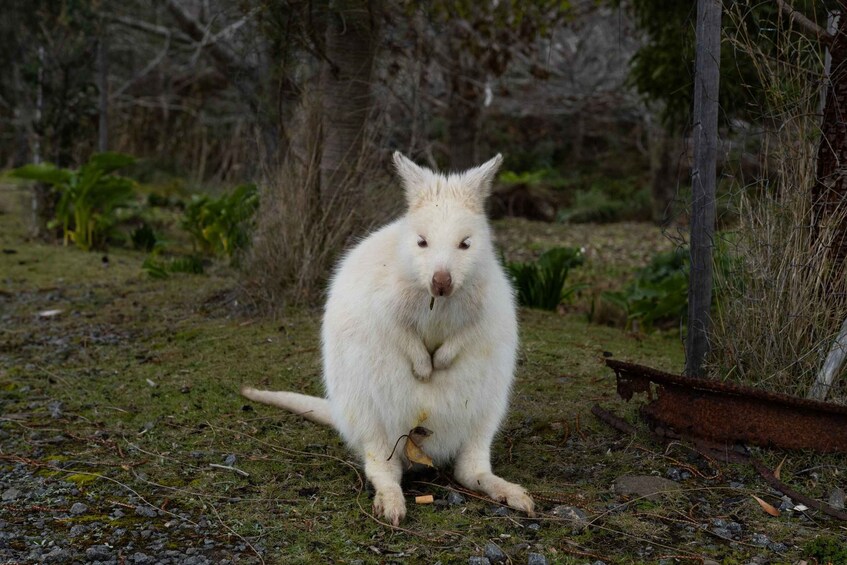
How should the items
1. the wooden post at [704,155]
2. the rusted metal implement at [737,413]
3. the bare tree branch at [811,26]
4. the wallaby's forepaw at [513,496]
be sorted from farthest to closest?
the wooden post at [704,155] < the bare tree branch at [811,26] < the rusted metal implement at [737,413] < the wallaby's forepaw at [513,496]

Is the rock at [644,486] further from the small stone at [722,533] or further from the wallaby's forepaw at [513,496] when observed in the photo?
the wallaby's forepaw at [513,496]

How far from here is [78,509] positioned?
3.27m

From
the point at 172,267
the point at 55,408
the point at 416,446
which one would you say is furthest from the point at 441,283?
the point at 172,267

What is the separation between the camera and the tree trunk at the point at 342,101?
6.50 meters

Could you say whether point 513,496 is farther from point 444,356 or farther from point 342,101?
point 342,101

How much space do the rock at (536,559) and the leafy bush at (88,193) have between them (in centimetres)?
667

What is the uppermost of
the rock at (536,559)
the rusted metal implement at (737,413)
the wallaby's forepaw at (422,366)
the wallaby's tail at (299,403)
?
the wallaby's forepaw at (422,366)

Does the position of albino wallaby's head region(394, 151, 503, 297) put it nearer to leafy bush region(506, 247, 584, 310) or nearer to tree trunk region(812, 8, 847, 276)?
tree trunk region(812, 8, 847, 276)

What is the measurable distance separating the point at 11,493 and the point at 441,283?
1804mm

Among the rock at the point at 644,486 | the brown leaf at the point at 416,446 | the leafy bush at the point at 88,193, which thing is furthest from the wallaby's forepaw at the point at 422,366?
the leafy bush at the point at 88,193

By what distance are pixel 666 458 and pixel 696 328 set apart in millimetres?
651

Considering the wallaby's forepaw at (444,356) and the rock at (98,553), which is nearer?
the rock at (98,553)

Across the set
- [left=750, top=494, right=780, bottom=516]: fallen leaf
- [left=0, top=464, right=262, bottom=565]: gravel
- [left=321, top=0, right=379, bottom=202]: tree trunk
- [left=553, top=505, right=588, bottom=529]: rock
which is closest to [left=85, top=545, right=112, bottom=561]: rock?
[left=0, top=464, right=262, bottom=565]: gravel

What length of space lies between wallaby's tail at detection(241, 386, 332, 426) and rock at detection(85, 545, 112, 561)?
1352 millimetres
